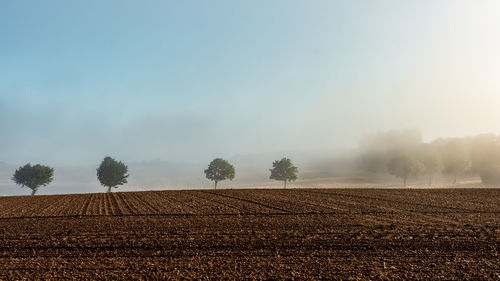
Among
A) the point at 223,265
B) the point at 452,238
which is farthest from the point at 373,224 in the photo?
the point at 223,265

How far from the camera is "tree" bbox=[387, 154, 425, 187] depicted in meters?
106

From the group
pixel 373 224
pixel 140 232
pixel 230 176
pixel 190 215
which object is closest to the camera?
pixel 140 232

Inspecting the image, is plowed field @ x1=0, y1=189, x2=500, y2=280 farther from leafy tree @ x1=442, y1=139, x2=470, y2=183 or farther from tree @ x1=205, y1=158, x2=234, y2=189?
leafy tree @ x1=442, y1=139, x2=470, y2=183

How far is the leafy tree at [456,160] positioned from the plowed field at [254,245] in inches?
3966

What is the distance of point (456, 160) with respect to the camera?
117250mm

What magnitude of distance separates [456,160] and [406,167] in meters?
23.7

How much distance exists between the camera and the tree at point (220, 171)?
93.1 meters

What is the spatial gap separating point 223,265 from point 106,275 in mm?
4000

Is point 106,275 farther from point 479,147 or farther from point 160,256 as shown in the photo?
point 479,147

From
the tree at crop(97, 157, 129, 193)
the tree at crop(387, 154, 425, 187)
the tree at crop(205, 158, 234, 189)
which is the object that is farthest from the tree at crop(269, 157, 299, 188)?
the tree at crop(97, 157, 129, 193)

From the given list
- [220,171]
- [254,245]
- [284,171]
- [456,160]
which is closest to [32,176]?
A: [220,171]

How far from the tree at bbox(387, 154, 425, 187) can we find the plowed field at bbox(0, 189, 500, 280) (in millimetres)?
83982

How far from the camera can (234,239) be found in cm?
1731

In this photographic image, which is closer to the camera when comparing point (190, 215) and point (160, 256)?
point (160, 256)
